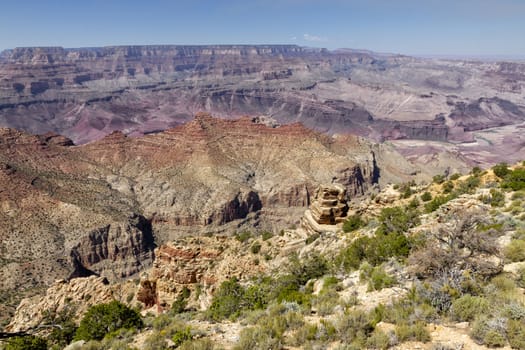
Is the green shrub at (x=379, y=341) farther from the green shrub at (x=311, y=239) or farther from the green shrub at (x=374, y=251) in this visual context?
the green shrub at (x=311, y=239)

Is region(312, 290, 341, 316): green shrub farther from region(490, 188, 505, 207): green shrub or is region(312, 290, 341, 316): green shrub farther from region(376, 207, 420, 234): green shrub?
region(490, 188, 505, 207): green shrub

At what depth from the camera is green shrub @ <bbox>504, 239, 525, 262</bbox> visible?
46.6 feet

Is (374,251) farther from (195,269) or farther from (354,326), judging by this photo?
(195,269)

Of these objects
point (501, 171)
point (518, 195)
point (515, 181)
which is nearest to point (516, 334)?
point (518, 195)

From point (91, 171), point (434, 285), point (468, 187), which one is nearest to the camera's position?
point (434, 285)

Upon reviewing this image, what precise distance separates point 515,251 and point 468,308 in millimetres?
5589

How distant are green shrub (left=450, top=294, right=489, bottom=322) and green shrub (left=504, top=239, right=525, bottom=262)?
471 cm

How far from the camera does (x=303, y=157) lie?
105 metres

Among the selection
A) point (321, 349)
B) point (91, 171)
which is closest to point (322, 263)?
point (321, 349)

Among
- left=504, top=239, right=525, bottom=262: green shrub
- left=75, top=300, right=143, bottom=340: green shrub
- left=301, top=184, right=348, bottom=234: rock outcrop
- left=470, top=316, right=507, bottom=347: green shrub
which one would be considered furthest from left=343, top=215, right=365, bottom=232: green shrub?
left=470, top=316, right=507, bottom=347: green shrub

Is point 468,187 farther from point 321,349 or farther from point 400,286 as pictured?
point 321,349

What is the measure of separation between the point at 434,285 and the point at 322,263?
1007 centimetres

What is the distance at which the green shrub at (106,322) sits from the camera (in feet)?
60.3

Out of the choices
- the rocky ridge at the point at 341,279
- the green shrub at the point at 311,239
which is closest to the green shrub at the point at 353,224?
the rocky ridge at the point at 341,279
